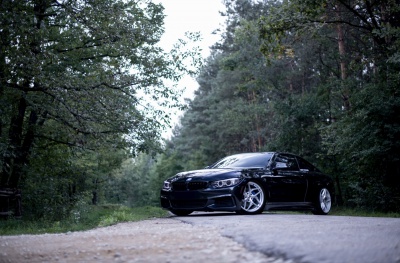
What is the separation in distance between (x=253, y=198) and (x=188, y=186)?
4.77 ft

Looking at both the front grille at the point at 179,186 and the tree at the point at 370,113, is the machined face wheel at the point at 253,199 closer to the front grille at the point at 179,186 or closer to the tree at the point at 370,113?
the front grille at the point at 179,186

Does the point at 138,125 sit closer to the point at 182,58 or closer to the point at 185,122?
the point at 182,58

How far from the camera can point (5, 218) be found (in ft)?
45.9

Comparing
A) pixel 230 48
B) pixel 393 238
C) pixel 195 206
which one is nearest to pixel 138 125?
pixel 195 206

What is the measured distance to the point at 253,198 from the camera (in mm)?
10555

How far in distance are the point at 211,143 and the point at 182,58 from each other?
30.1 metres

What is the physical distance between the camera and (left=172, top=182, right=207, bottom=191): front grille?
34.1 feet

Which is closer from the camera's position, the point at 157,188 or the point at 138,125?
the point at 138,125

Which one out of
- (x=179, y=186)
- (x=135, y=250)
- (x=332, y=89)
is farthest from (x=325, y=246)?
(x=332, y=89)

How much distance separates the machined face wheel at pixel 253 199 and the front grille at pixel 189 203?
2.78 ft

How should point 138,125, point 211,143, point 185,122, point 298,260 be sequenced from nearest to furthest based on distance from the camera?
point 298,260 → point 138,125 → point 211,143 → point 185,122

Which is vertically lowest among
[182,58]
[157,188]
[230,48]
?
[157,188]

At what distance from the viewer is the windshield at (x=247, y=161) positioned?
1136 centimetres

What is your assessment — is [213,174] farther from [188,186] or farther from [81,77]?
[81,77]
